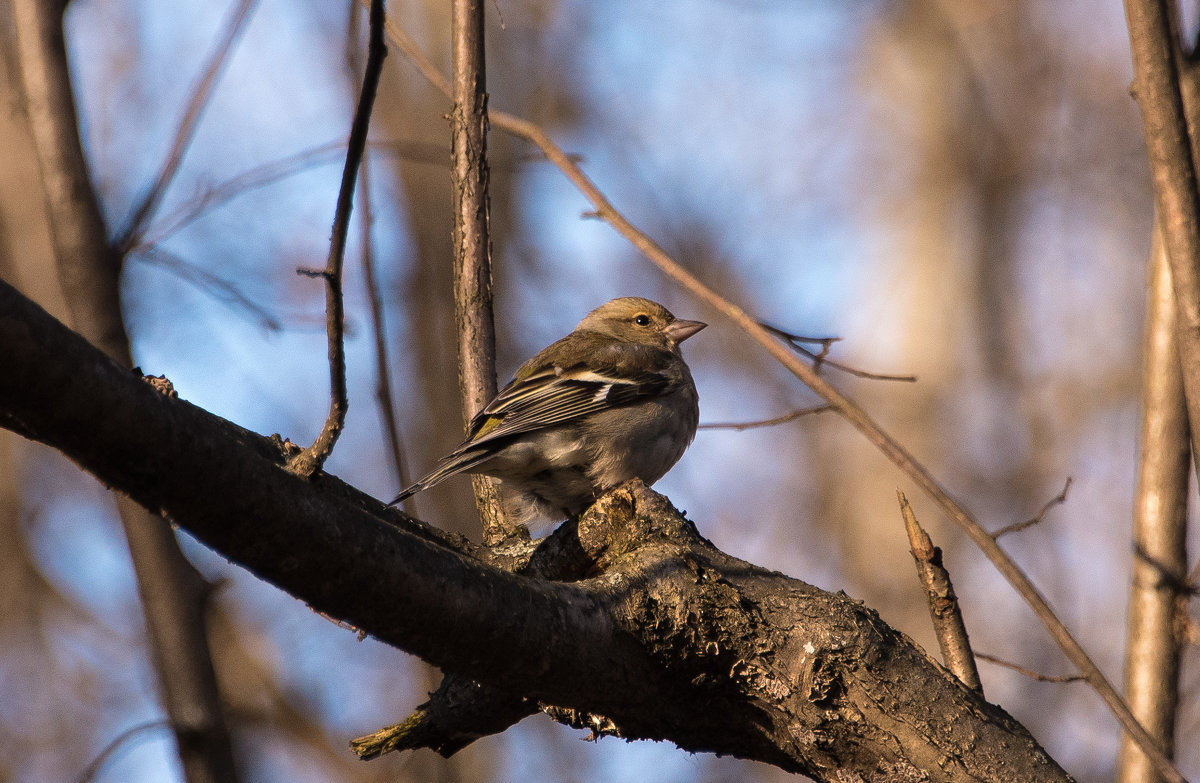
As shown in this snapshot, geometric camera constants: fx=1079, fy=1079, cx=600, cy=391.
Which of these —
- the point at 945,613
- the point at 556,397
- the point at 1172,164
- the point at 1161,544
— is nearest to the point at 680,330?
the point at 556,397

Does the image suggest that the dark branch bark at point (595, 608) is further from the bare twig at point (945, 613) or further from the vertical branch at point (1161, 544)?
the vertical branch at point (1161, 544)

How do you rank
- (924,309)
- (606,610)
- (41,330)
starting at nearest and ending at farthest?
(41,330) < (606,610) < (924,309)

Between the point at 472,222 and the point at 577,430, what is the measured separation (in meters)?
1.11

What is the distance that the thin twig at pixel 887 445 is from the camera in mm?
2697

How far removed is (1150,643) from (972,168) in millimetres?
8529

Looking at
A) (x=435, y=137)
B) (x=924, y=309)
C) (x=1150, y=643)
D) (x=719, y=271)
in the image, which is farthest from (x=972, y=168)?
Result: (x=1150, y=643)

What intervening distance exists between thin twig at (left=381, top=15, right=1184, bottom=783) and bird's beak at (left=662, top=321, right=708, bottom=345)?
8.43 ft

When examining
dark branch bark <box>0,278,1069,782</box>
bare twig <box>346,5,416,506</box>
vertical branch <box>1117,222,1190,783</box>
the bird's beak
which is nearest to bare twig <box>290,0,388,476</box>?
dark branch bark <box>0,278,1069,782</box>

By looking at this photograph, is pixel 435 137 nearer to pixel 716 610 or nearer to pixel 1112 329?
pixel 1112 329

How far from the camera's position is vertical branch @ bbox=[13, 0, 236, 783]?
1985mm

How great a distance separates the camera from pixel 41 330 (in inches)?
60.3

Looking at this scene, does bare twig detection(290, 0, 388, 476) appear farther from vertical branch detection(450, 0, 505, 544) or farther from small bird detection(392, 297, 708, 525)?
vertical branch detection(450, 0, 505, 544)

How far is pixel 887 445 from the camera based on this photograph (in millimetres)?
3307

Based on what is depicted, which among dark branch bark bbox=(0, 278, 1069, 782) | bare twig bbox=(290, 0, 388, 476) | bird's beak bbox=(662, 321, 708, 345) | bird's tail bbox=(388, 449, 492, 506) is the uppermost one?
bird's beak bbox=(662, 321, 708, 345)
